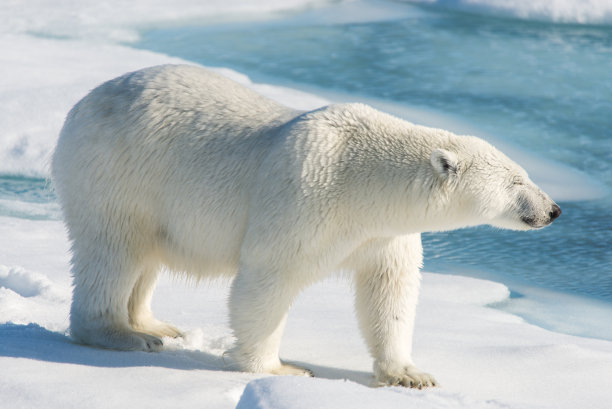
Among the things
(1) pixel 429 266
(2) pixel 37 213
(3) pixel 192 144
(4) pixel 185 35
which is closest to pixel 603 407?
(3) pixel 192 144

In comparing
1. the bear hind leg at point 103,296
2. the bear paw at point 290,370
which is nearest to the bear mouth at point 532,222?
the bear paw at point 290,370

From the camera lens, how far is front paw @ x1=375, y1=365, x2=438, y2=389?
11.4 feet

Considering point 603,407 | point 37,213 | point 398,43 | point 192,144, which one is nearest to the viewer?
point 603,407

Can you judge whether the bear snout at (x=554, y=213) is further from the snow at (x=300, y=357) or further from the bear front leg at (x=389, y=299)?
the snow at (x=300, y=357)

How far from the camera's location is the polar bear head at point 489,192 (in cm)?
328

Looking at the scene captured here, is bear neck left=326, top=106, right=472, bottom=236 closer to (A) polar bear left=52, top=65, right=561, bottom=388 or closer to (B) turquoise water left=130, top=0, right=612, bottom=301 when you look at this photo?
(A) polar bear left=52, top=65, right=561, bottom=388

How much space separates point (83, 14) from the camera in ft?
42.5

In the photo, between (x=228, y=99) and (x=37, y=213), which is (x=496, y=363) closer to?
(x=228, y=99)

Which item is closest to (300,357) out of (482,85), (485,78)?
(482,85)

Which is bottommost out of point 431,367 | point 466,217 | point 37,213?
point 37,213

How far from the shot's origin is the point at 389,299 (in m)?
3.62

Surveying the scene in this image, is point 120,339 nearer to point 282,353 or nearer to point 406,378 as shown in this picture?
point 282,353

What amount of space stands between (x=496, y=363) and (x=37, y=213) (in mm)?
3847

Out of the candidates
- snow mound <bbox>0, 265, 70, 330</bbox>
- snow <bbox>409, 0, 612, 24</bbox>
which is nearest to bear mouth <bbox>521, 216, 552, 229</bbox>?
snow mound <bbox>0, 265, 70, 330</bbox>
